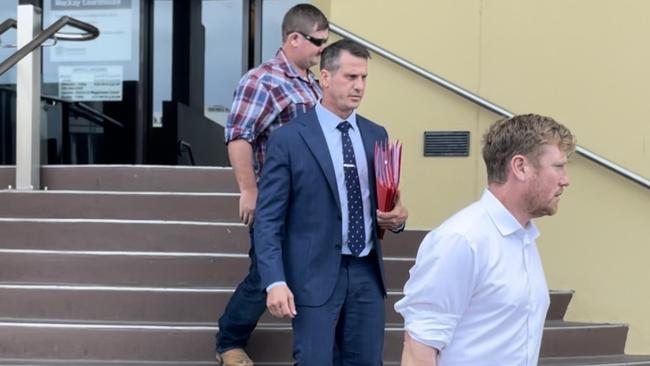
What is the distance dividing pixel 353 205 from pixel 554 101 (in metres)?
2.87

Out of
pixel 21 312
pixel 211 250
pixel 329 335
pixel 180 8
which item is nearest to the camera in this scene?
pixel 329 335

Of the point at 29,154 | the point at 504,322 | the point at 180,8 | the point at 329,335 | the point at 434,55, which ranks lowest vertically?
the point at 329,335

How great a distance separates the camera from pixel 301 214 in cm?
304

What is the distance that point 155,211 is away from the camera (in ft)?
17.9

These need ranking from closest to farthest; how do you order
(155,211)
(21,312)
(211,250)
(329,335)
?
(329,335)
(21,312)
(211,250)
(155,211)

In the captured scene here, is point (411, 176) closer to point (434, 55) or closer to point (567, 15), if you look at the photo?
point (434, 55)

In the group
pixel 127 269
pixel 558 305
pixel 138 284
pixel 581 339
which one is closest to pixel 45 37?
pixel 127 269

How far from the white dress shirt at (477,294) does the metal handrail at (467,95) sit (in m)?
3.37

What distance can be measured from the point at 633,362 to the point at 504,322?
306cm

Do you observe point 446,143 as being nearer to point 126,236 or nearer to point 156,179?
point 156,179

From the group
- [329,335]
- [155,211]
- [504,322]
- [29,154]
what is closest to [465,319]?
[504,322]

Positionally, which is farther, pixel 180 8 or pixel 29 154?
pixel 180 8

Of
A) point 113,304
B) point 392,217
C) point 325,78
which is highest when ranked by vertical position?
point 325,78

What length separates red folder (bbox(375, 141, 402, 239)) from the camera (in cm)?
304
